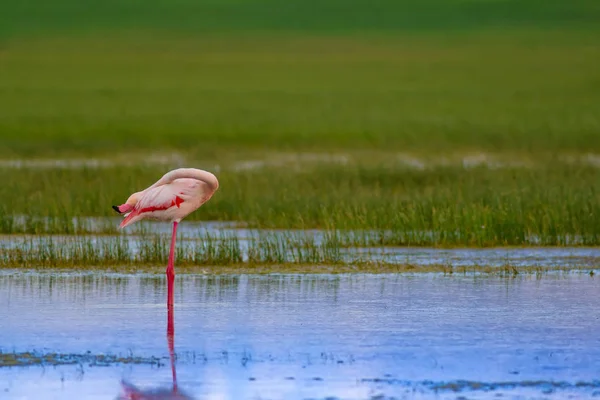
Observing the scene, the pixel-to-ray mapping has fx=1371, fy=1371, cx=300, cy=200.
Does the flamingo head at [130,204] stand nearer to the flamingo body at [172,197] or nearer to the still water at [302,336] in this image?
the flamingo body at [172,197]

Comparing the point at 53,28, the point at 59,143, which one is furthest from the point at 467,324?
the point at 53,28

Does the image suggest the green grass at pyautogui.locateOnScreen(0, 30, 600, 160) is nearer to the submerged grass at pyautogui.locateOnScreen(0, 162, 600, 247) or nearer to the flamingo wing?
the submerged grass at pyautogui.locateOnScreen(0, 162, 600, 247)

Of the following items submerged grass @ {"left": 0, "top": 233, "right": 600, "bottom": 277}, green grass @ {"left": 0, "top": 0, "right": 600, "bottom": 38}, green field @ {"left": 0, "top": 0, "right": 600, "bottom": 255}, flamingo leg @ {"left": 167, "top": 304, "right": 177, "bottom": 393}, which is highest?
green grass @ {"left": 0, "top": 0, "right": 600, "bottom": 38}

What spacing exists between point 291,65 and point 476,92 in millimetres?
15735

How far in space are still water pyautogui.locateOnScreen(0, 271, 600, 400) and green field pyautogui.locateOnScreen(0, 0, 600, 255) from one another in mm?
4229

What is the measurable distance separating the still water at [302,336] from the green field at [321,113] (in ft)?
13.9

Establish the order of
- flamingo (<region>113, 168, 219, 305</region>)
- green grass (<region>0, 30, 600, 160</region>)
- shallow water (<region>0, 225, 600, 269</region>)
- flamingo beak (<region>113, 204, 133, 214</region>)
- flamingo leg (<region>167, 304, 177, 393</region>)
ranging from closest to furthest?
flamingo leg (<region>167, 304, 177, 393</region>), flamingo (<region>113, 168, 219, 305</region>), flamingo beak (<region>113, 204, 133, 214</region>), shallow water (<region>0, 225, 600, 269</region>), green grass (<region>0, 30, 600, 160</region>)

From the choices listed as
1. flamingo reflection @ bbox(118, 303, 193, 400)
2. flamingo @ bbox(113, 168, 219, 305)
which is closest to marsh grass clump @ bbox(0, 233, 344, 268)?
flamingo @ bbox(113, 168, 219, 305)

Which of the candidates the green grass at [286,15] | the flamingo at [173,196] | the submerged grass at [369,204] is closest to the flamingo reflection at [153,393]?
the flamingo at [173,196]

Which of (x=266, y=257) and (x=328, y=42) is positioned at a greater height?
(x=328, y=42)

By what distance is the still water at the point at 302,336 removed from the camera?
921 centimetres

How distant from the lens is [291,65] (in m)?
86.3

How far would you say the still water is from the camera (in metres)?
9.21

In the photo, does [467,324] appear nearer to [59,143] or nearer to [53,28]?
[59,143]
